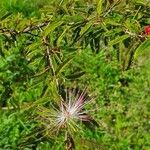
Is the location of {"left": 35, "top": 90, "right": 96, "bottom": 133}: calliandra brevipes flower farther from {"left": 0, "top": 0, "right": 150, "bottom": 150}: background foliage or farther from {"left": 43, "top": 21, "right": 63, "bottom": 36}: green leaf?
{"left": 43, "top": 21, "right": 63, "bottom": 36}: green leaf

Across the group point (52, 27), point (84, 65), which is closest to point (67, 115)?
point (52, 27)

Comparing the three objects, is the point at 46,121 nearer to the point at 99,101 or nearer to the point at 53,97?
the point at 53,97

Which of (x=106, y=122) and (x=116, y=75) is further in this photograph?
(x=116, y=75)

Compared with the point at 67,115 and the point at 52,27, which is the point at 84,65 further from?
the point at 67,115

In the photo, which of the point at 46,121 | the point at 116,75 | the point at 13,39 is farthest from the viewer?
the point at 116,75

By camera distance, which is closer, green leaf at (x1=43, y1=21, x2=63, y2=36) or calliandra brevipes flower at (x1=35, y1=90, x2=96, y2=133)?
calliandra brevipes flower at (x1=35, y1=90, x2=96, y2=133)

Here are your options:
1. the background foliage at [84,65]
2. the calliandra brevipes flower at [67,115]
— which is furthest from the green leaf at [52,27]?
the calliandra brevipes flower at [67,115]

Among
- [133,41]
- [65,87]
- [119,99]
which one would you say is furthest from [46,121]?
[119,99]

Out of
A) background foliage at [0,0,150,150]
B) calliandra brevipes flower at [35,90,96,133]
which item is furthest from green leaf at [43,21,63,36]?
calliandra brevipes flower at [35,90,96,133]
